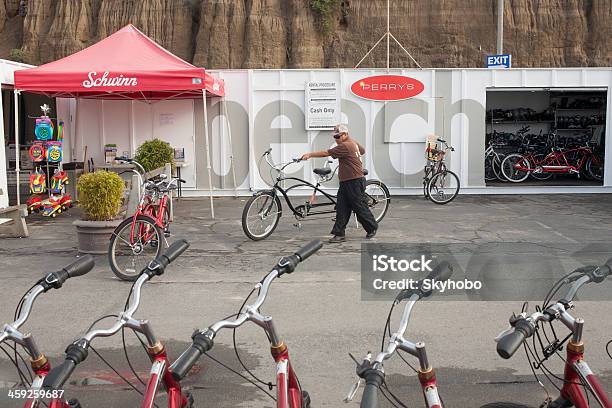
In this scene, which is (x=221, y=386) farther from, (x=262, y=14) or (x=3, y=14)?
(x=3, y=14)

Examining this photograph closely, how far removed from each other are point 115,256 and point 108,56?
597 cm

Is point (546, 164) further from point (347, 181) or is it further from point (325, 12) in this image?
point (325, 12)

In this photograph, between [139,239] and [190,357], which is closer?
[190,357]

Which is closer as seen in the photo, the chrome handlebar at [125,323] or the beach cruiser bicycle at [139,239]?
the chrome handlebar at [125,323]

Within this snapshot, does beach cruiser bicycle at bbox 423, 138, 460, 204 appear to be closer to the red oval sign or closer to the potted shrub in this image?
the red oval sign

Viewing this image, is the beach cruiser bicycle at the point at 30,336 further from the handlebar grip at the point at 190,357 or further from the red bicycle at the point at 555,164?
→ the red bicycle at the point at 555,164

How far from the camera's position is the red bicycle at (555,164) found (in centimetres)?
1717

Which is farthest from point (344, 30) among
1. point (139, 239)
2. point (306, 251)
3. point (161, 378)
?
point (161, 378)

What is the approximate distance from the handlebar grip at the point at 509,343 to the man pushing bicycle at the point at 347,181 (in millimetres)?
7336

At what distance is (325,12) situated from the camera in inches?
1164

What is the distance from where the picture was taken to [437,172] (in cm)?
1424

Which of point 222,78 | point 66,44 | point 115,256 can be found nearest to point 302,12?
point 66,44

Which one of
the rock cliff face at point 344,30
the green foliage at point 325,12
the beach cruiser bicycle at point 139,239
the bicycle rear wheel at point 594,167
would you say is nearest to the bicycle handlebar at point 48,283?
the beach cruiser bicycle at point 139,239

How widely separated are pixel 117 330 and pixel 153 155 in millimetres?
10218
